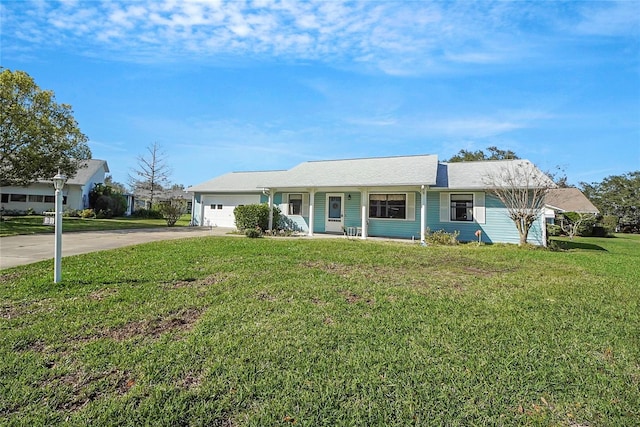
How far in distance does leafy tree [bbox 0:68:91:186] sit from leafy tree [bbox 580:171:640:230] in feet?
158

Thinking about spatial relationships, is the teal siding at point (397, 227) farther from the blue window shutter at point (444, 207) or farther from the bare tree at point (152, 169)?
the bare tree at point (152, 169)

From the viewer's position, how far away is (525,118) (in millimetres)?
17922

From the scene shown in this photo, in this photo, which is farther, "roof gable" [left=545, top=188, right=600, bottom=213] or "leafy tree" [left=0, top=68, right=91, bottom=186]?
"roof gable" [left=545, top=188, right=600, bottom=213]

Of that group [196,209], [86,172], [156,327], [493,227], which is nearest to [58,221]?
[156,327]

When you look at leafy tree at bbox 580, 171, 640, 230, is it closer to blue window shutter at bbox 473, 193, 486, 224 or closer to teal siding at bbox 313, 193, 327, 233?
blue window shutter at bbox 473, 193, 486, 224

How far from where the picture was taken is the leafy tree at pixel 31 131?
17062 mm

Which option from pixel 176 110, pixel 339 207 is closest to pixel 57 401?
pixel 339 207

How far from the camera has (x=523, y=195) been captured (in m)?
12.5

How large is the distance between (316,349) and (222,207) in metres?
19.9

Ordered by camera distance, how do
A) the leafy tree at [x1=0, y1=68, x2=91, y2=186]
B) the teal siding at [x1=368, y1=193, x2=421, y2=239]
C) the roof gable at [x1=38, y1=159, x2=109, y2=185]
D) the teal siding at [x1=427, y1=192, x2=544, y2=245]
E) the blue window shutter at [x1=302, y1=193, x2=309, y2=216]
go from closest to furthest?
1. the teal siding at [x1=427, y1=192, x2=544, y2=245]
2. the teal siding at [x1=368, y1=193, x2=421, y2=239]
3. the leafy tree at [x1=0, y1=68, x2=91, y2=186]
4. the blue window shutter at [x1=302, y1=193, x2=309, y2=216]
5. the roof gable at [x1=38, y1=159, x2=109, y2=185]

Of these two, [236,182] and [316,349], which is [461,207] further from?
[236,182]

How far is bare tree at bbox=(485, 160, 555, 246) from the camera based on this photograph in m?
12.3

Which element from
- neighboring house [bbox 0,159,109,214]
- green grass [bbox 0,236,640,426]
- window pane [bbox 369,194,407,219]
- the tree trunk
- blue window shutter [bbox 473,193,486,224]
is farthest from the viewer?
neighboring house [bbox 0,159,109,214]

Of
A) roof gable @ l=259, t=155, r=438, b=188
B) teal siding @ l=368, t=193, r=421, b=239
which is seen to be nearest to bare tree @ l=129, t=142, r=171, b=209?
roof gable @ l=259, t=155, r=438, b=188
